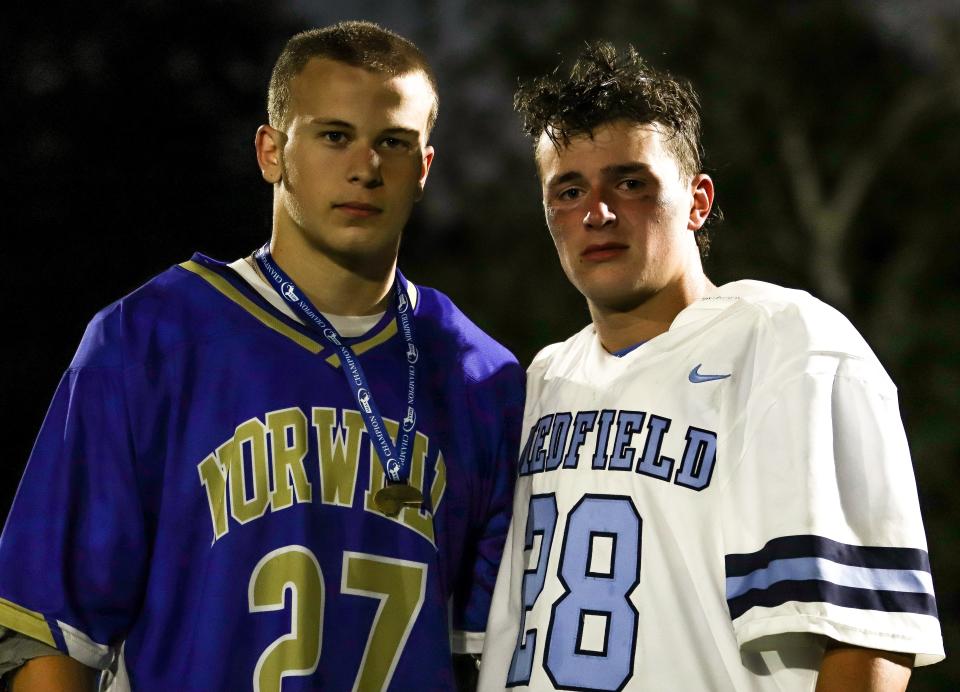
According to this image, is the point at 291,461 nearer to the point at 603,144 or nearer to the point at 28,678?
the point at 28,678

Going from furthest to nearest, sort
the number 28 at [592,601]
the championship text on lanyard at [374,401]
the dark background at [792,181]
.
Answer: the dark background at [792,181], the championship text on lanyard at [374,401], the number 28 at [592,601]

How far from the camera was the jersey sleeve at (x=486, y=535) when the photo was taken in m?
2.64

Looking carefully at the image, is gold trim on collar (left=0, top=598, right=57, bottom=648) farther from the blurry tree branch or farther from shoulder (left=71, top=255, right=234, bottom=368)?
the blurry tree branch

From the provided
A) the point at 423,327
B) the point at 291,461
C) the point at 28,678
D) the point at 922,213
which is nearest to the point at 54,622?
the point at 28,678

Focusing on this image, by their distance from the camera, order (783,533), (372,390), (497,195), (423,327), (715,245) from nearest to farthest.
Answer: (783,533), (372,390), (423,327), (715,245), (497,195)

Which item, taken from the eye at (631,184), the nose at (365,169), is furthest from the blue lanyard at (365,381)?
the eye at (631,184)

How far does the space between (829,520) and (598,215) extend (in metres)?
0.76

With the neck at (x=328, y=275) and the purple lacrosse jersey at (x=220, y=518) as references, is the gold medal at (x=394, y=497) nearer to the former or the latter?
the purple lacrosse jersey at (x=220, y=518)

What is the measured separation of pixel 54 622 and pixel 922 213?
10.5 metres

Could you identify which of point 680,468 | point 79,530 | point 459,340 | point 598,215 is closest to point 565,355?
point 459,340

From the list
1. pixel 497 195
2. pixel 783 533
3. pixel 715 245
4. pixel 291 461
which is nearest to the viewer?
pixel 783 533

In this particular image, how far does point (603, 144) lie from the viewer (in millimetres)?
2570

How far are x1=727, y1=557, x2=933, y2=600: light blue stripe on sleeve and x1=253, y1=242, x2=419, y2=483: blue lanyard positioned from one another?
2.32 feet

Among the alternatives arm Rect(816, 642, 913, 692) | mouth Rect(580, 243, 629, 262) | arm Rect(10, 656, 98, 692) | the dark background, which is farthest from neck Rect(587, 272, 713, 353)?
the dark background
